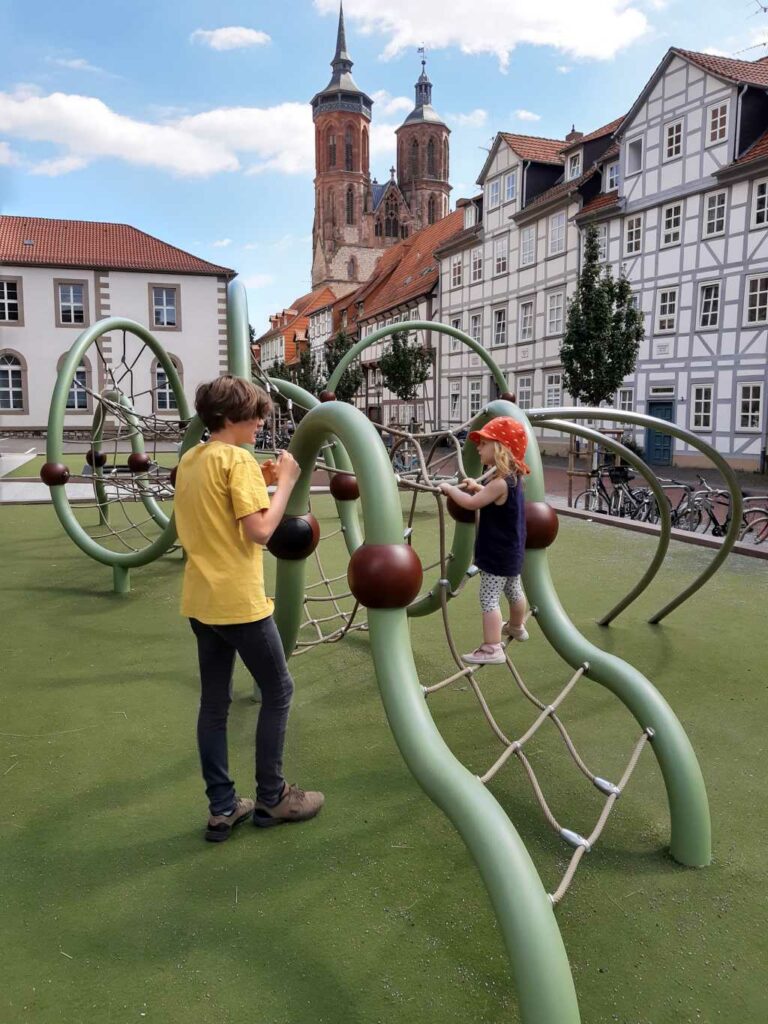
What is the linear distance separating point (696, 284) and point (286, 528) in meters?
21.5

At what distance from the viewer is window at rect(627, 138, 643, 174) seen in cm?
2334

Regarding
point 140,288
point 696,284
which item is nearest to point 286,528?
point 696,284

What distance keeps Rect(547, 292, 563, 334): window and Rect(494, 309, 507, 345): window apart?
9.70 feet

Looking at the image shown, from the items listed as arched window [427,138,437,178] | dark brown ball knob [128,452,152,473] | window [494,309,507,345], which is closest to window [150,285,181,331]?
window [494,309,507,345]

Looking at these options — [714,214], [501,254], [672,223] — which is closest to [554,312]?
[501,254]

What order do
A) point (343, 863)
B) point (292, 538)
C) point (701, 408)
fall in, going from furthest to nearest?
point (701, 408) → point (292, 538) → point (343, 863)

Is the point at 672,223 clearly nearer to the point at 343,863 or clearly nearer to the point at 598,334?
the point at 598,334

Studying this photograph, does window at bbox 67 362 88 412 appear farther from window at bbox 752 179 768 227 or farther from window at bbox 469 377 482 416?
window at bbox 752 179 768 227

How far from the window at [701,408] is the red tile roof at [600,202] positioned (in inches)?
263

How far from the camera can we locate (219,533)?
8.26 feet

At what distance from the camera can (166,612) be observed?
19.4 feet

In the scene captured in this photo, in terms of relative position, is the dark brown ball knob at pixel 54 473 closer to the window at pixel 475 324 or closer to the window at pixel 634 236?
the window at pixel 634 236

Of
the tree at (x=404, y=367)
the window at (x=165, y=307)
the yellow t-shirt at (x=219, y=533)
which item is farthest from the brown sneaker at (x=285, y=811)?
the window at (x=165, y=307)

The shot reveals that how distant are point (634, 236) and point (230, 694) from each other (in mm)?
24136
